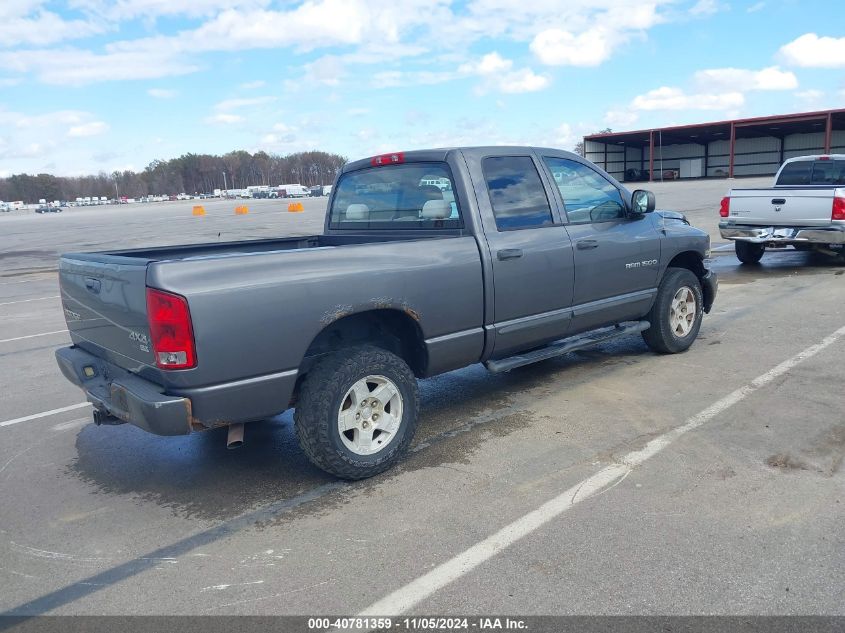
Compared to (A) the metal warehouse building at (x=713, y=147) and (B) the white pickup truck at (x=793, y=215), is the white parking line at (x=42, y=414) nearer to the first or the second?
(B) the white pickup truck at (x=793, y=215)

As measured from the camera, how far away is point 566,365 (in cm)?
646

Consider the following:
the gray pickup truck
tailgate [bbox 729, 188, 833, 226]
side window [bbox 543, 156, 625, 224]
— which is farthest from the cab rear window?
side window [bbox 543, 156, 625, 224]

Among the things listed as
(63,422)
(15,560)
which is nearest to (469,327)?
(15,560)

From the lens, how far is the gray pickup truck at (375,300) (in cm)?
353

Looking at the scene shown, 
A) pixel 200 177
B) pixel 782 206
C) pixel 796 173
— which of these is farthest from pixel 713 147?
pixel 200 177

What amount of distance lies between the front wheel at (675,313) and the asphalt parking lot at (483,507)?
36 cm

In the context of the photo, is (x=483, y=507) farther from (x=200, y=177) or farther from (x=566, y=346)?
(x=200, y=177)

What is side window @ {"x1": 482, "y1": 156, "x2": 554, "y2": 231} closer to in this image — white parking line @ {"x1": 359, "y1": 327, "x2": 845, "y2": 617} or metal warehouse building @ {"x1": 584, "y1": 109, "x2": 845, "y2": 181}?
white parking line @ {"x1": 359, "y1": 327, "x2": 845, "y2": 617}

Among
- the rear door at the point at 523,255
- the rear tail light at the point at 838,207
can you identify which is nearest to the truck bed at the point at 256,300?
the rear door at the point at 523,255

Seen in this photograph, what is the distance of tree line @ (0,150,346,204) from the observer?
160 meters

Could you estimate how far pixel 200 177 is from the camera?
539 feet

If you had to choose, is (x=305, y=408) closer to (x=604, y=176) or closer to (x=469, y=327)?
(x=469, y=327)

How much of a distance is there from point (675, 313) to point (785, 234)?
223 inches

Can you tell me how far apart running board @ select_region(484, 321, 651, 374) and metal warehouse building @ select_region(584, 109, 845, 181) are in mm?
53706
